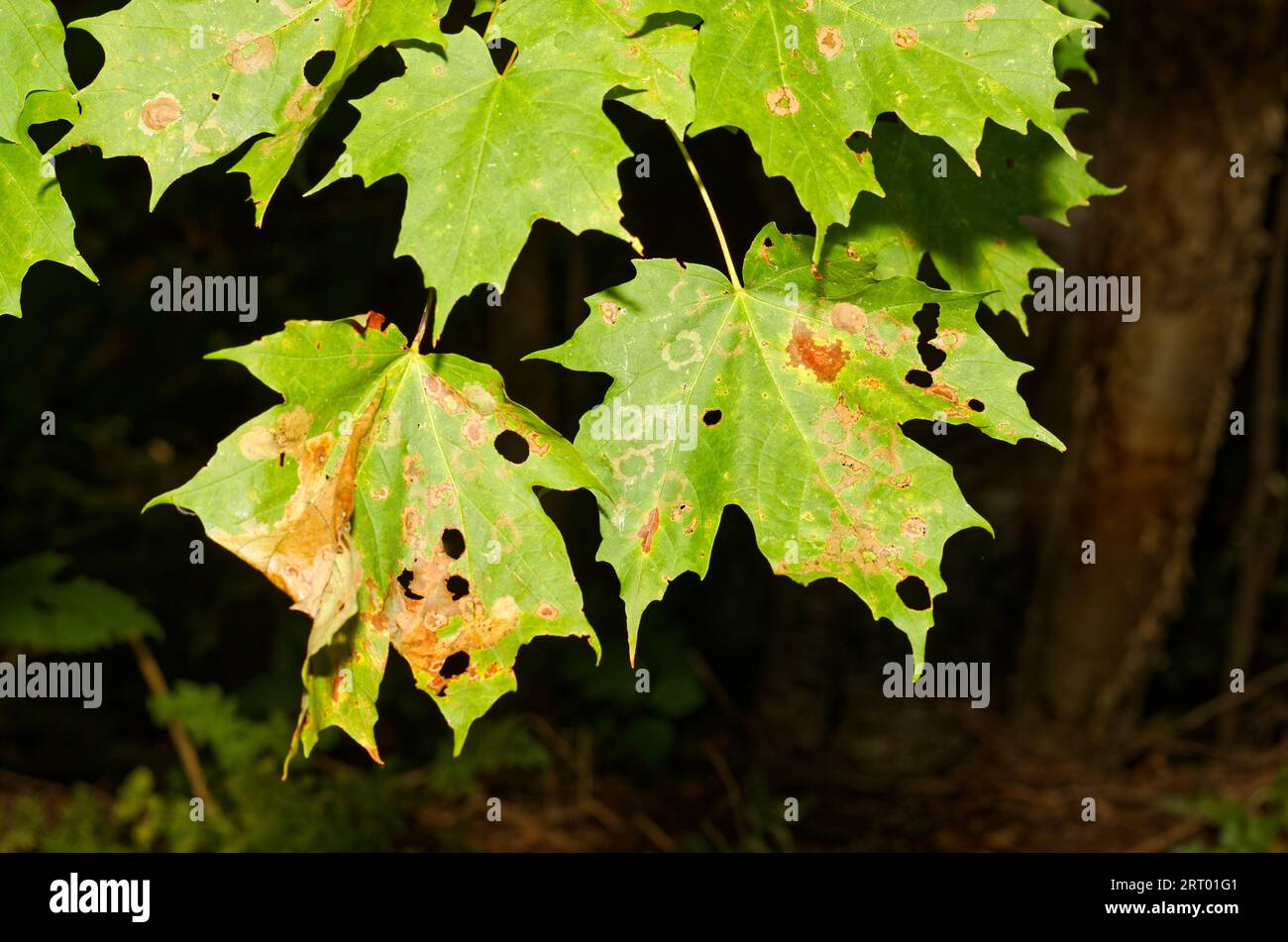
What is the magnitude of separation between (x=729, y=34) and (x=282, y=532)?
2.43 ft

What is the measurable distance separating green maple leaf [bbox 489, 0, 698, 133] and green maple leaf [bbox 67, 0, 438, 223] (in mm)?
195

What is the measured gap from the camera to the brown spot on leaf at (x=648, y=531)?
1.38 meters

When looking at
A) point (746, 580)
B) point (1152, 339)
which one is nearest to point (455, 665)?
point (1152, 339)

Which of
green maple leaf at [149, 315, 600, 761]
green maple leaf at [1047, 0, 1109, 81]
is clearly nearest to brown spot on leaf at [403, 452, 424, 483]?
A: green maple leaf at [149, 315, 600, 761]

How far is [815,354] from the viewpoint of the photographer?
146 centimetres

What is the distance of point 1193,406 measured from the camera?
3715 millimetres

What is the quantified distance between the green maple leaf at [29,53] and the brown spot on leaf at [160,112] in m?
0.11

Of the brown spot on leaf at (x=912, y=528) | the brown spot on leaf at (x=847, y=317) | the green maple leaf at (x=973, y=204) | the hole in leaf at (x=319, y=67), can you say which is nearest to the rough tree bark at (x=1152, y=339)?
the green maple leaf at (x=973, y=204)

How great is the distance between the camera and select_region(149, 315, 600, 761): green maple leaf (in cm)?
131

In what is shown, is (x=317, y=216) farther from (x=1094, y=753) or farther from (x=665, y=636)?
(x=1094, y=753)

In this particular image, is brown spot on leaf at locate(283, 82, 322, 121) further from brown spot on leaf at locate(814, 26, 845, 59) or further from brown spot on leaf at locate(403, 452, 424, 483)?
brown spot on leaf at locate(814, 26, 845, 59)

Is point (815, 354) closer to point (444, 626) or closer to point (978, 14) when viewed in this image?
point (978, 14)

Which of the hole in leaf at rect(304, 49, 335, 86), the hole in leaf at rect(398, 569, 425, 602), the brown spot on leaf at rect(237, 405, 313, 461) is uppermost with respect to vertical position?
the hole in leaf at rect(304, 49, 335, 86)
